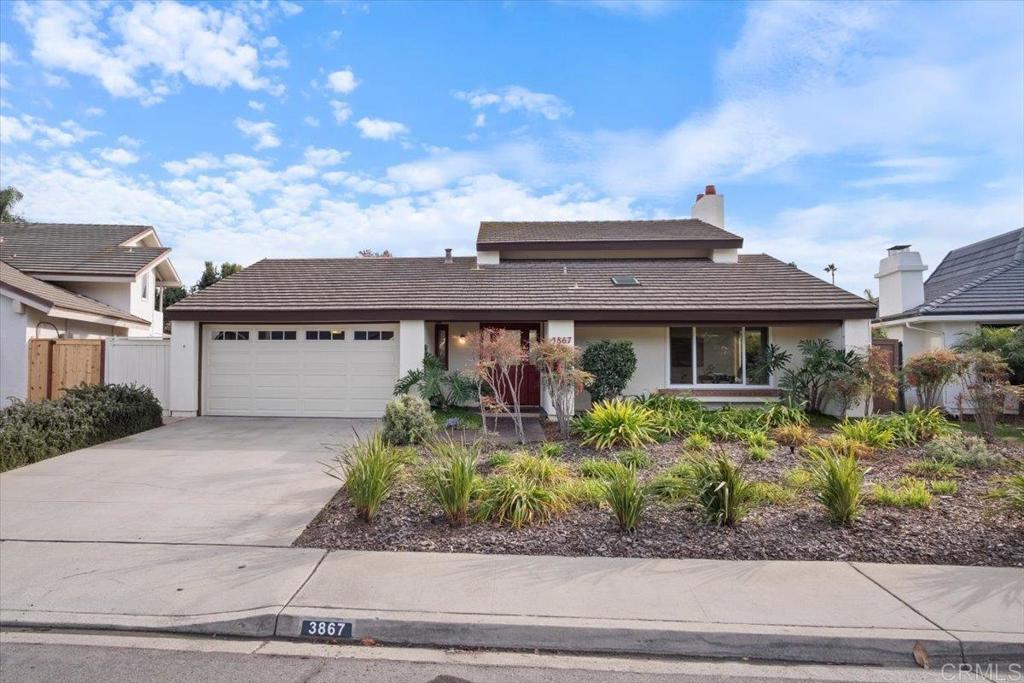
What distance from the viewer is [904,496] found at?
6.30 meters

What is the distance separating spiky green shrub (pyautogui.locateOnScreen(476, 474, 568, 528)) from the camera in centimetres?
583

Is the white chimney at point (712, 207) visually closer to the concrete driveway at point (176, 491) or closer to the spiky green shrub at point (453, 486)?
the concrete driveway at point (176, 491)

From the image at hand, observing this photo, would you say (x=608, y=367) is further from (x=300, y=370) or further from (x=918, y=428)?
(x=300, y=370)

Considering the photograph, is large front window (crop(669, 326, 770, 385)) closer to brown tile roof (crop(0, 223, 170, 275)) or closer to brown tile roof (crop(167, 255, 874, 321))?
brown tile roof (crop(167, 255, 874, 321))

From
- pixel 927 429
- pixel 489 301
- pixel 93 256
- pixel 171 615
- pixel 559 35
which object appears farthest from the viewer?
pixel 93 256

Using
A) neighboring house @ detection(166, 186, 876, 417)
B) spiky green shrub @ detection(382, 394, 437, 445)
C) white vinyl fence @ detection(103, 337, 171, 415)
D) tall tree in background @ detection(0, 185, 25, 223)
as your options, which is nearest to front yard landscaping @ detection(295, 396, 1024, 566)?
spiky green shrub @ detection(382, 394, 437, 445)

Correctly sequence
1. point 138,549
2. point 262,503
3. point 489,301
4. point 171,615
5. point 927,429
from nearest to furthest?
point 171,615 → point 138,549 → point 262,503 → point 927,429 → point 489,301

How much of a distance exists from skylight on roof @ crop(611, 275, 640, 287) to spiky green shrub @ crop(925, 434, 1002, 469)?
304 inches

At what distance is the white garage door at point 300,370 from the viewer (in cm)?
1388

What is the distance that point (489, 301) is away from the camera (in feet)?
45.7

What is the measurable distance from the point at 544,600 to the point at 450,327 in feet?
37.1

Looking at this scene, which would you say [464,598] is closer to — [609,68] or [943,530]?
[943,530]

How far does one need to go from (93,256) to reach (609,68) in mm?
18437

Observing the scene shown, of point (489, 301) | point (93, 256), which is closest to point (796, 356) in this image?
point (489, 301)
